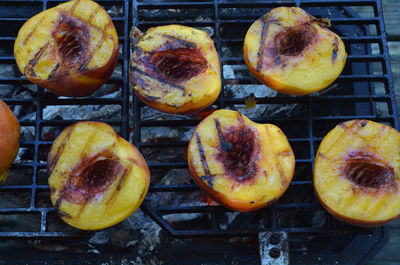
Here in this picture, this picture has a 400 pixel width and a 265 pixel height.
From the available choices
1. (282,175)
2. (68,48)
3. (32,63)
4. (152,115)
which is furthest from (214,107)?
(32,63)

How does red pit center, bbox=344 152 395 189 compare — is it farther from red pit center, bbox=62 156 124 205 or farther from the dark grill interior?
red pit center, bbox=62 156 124 205

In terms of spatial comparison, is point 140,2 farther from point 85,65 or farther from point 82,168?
point 82,168

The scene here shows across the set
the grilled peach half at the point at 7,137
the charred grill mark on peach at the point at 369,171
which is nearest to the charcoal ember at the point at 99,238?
the grilled peach half at the point at 7,137

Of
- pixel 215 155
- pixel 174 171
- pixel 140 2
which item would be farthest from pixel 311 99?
pixel 140 2

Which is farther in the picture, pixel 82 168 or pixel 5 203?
pixel 5 203

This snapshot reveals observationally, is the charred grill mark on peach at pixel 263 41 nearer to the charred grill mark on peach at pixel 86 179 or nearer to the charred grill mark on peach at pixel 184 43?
the charred grill mark on peach at pixel 184 43

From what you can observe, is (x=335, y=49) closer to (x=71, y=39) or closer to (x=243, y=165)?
(x=243, y=165)

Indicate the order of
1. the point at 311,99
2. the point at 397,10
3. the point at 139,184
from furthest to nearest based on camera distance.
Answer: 1. the point at 397,10
2. the point at 311,99
3. the point at 139,184
